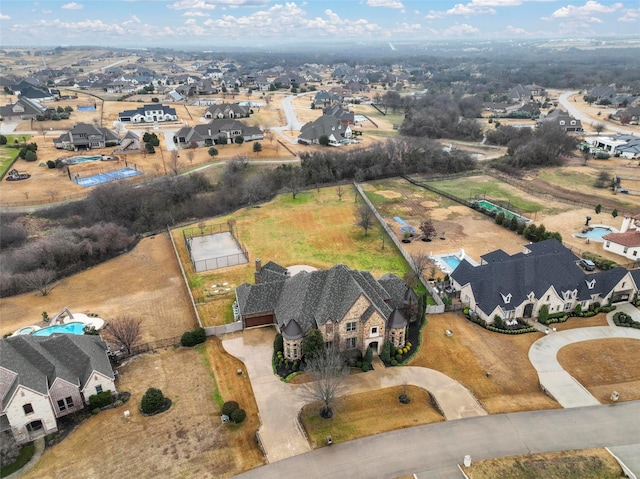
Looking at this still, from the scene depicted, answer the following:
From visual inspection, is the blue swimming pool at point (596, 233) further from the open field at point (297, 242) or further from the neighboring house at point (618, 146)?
the neighboring house at point (618, 146)

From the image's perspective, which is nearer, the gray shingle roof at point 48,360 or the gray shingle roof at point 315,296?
the gray shingle roof at point 48,360

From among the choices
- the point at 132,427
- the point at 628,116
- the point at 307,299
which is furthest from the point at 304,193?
the point at 628,116

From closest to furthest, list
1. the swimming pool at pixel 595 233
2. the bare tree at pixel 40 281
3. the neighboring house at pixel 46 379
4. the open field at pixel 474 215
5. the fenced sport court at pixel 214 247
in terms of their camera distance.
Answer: the neighboring house at pixel 46 379, the bare tree at pixel 40 281, the fenced sport court at pixel 214 247, the open field at pixel 474 215, the swimming pool at pixel 595 233

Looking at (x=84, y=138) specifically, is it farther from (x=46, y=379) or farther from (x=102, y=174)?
(x=46, y=379)

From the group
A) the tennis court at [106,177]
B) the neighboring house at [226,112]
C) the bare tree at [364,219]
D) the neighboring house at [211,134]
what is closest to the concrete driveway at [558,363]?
the bare tree at [364,219]

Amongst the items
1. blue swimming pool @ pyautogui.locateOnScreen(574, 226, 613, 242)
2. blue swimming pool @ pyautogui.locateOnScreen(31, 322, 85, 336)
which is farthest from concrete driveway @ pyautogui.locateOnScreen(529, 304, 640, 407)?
blue swimming pool @ pyautogui.locateOnScreen(31, 322, 85, 336)

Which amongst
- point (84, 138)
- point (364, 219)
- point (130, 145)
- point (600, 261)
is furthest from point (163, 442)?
point (84, 138)

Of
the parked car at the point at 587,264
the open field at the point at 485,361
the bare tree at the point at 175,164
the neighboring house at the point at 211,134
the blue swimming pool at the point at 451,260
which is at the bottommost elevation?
the open field at the point at 485,361
